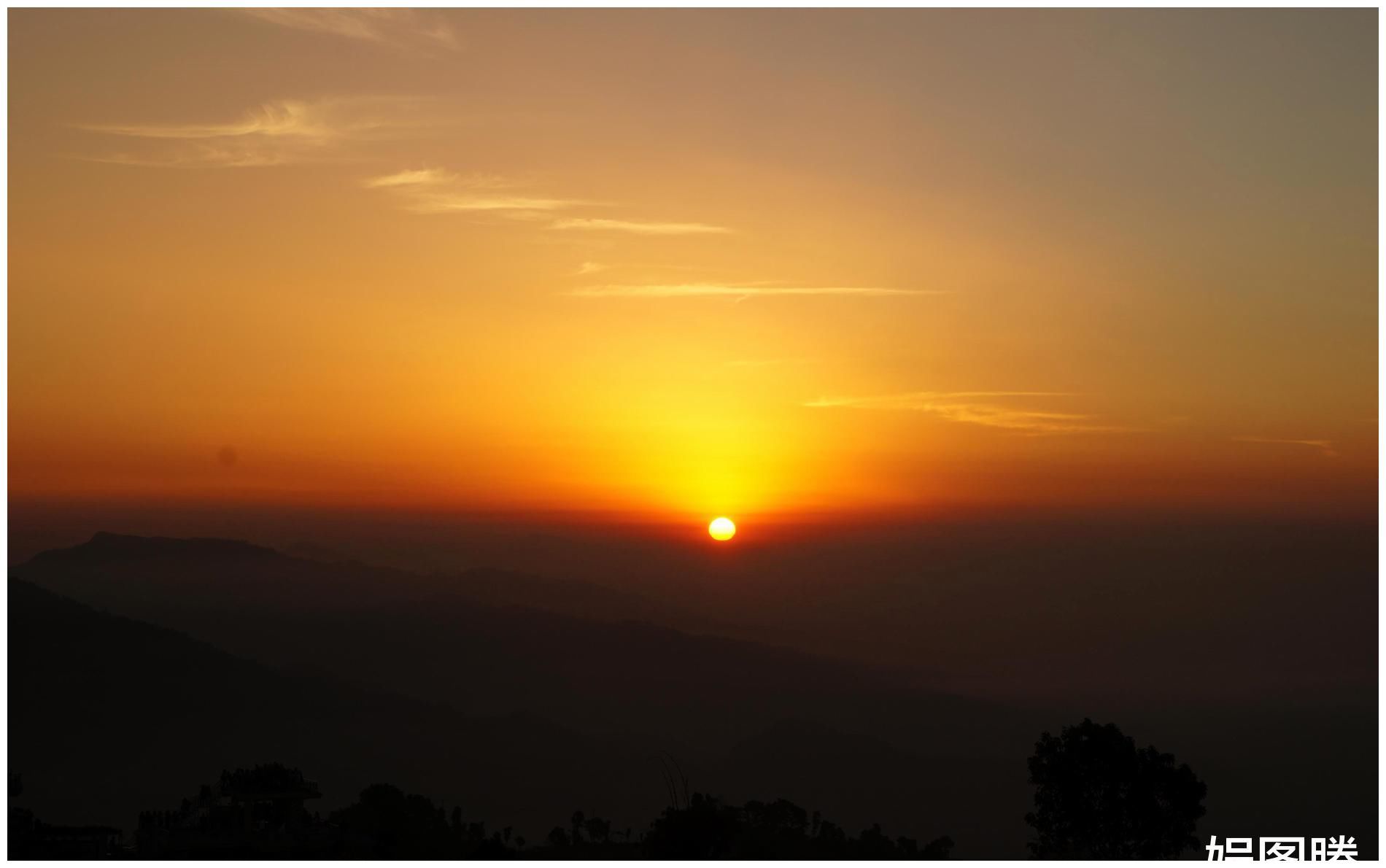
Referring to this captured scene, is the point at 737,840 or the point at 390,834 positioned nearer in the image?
the point at 390,834

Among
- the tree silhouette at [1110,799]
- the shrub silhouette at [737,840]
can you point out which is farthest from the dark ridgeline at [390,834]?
the tree silhouette at [1110,799]

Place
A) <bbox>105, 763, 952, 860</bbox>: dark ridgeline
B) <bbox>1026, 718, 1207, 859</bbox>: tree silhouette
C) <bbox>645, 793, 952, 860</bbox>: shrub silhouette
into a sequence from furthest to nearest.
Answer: <bbox>1026, 718, 1207, 859</bbox>: tree silhouette
<bbox>645, 793, 952, 860</bbox>: shrub silhouette
<bbox>105, 763, 952, 860</bbox>: dark ridgeline

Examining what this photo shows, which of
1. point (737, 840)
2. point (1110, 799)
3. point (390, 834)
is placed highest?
point (1110, 799)

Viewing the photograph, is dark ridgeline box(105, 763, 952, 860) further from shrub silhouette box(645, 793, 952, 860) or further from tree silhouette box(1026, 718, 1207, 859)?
tree silhouette box(1026, 718, 1207, 859)

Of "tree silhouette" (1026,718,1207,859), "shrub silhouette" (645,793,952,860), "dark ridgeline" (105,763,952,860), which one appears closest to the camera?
"dark ridgeline" (105,763,952,860)

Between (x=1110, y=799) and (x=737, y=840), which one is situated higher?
(x=1110, y=799)

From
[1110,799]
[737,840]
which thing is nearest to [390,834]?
[737,840]

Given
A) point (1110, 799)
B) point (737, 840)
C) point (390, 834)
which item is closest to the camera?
point (390, 834)

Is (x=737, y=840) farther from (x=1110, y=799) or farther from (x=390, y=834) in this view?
(x=1110, y=799)

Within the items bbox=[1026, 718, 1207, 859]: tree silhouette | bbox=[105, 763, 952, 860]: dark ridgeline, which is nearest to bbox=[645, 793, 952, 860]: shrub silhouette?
bbox=[105, 763, 952, 860]: dark ridgeline

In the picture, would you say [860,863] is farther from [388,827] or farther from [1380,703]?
[388,827]
